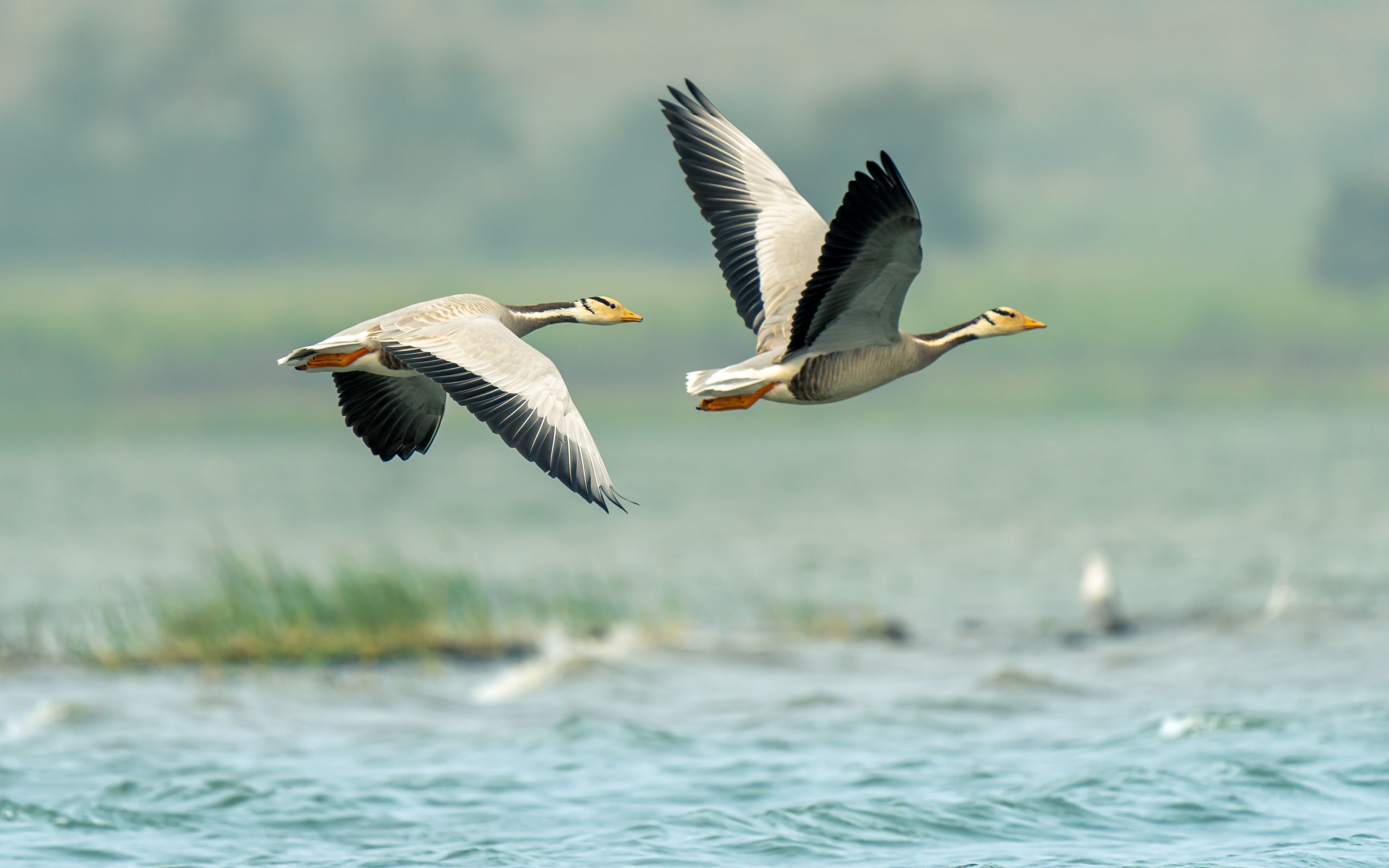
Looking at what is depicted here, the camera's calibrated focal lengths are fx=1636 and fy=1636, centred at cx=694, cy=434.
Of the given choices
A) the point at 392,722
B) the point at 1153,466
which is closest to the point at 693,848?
the point at 392,722

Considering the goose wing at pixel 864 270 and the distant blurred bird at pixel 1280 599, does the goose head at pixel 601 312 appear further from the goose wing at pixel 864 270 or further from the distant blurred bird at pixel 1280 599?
the distant blurred bird at pixel 1280 599

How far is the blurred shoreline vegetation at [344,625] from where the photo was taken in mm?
19891

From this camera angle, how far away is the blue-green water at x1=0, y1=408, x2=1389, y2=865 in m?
13.3

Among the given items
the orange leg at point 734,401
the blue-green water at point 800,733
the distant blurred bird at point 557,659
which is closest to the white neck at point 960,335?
the orange leg at point 734,401

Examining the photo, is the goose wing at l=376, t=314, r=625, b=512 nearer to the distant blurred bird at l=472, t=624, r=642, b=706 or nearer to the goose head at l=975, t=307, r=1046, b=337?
the goose head at l=975, t=307, r=1046, b=337

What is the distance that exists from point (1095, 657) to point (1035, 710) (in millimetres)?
3309

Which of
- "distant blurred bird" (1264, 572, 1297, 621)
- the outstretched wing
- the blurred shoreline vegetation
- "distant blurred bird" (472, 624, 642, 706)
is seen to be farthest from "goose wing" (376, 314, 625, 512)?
"distant blurred bird" (1264, 572, 1297, 621)

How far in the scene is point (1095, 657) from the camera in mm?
20688

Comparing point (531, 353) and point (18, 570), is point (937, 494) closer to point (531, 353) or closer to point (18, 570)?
point (18, 570)

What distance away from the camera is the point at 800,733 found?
667 inches

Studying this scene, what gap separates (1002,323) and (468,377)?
9.08ft

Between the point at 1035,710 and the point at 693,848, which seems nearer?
the point at 693,848

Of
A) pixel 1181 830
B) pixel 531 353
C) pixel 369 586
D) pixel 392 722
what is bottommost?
pixel 1181 830

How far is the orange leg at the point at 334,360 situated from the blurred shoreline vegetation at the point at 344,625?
479 inches
